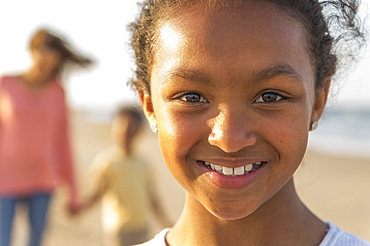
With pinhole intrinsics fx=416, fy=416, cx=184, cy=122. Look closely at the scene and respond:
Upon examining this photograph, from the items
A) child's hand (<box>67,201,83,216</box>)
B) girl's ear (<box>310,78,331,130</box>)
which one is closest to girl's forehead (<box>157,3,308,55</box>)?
girl's ear (<box>310,78,331,130</box>)

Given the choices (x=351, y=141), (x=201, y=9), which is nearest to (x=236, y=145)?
(x=201, y=9)

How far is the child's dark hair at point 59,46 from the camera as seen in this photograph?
394 cm

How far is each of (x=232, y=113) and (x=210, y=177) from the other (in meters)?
0.23

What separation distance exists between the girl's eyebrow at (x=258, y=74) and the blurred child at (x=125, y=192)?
112 inches

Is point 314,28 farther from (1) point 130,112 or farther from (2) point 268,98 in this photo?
(1) point 130,112

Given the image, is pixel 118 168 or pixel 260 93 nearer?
pixel 260 93

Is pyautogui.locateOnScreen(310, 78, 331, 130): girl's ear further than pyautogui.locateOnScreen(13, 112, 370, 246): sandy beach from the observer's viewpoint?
No

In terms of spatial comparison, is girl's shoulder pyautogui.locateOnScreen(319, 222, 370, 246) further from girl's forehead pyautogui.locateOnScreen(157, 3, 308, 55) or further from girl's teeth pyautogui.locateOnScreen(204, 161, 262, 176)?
girl's forehead pyautogui.locateOnScreen(157, 3, 308, 55)

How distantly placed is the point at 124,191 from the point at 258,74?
3.01m

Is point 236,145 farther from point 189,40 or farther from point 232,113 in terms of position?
point 189,40

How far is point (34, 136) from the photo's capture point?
382cm

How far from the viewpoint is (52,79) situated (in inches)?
159

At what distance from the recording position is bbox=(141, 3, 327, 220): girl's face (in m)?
1.26

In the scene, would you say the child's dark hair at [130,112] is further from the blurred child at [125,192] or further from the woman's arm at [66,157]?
the woman's arm at [66,157]
